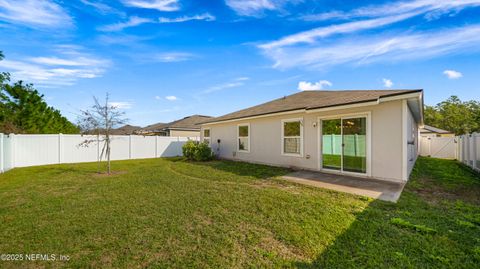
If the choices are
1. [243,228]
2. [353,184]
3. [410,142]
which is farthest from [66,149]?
[410,142]

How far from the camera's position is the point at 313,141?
8.52m

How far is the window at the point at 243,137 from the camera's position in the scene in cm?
1187

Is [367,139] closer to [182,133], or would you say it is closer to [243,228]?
[243,228]

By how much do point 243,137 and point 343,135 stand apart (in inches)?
229

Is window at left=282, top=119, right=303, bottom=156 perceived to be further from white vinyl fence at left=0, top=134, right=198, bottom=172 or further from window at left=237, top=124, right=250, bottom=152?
white vinyl fence at left=0, top=134, right=198, bottom=172

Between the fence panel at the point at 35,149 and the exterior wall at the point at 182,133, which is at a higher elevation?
the exterior wall at the point at 182,133

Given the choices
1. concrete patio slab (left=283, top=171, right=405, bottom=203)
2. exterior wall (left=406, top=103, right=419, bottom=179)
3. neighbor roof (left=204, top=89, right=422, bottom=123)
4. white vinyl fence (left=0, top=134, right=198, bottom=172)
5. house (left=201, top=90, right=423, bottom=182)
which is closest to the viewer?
concrete patio slab (left=283, top=171, right=405, bottom=203)

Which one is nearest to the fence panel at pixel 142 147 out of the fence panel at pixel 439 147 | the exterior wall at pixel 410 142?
the exterior wall at pixel 410 142

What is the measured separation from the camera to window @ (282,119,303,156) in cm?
909

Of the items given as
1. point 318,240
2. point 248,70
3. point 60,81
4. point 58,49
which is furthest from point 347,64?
point 60,81

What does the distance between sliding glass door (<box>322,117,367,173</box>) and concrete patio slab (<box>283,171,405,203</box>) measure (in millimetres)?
503

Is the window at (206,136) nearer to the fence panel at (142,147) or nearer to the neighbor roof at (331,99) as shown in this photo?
the neighbor roof at (331,99)

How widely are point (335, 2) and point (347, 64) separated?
4253 mm

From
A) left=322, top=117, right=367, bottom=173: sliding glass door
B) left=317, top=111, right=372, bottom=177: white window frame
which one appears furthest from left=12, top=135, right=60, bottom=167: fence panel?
left=322, top=117, right=367, bottom=173: sliding glass door
